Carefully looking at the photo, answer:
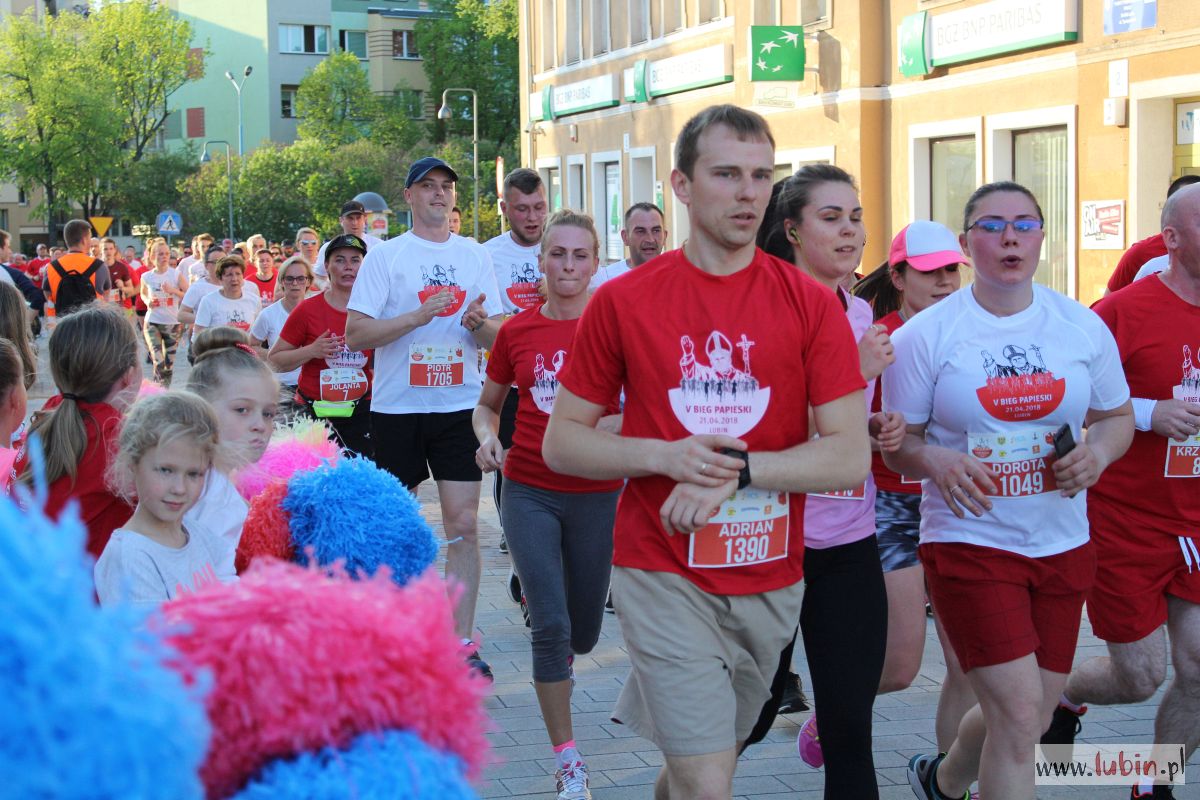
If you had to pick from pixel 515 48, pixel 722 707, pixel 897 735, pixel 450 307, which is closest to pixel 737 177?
pixel 722 707

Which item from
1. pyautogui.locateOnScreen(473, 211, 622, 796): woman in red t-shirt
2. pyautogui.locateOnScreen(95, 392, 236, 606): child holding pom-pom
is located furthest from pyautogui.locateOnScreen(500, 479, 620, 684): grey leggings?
pyautogui.locateOnScreen(95, 392, 236, 606): child holding pom-pom

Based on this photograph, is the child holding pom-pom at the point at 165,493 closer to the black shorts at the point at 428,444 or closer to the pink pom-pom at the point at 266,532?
the pink pom-pom at the point at 266,532

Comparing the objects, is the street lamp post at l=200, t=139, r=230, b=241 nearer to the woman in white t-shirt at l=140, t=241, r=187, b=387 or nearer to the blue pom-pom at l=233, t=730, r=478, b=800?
the woman in white t-shirt at l=140, t=241, r=187, b=387

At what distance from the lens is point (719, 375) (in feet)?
11.1

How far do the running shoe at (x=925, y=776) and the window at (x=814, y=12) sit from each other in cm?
1930

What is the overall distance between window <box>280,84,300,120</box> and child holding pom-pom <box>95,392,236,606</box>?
8594 cm

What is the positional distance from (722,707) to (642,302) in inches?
38.2

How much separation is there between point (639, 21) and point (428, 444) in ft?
84.6

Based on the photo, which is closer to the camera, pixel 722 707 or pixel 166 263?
pixel 722 707

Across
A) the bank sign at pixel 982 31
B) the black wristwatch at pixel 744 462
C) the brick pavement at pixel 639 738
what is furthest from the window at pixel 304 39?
the black wristwatch at pixel 744 462

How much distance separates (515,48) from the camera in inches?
3081

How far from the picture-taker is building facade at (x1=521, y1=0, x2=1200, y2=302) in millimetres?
15711

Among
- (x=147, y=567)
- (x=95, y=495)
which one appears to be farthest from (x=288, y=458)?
(x=147, y=567)

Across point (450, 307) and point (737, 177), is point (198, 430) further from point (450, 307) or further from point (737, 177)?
point (450, 307)
